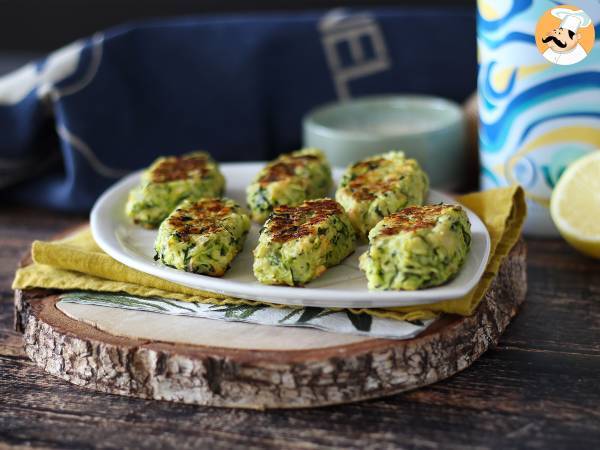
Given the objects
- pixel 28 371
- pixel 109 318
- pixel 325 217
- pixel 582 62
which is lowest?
pixel 28 371

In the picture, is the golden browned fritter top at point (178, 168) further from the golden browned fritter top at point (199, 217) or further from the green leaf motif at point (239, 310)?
the green leaf motif at point (239, 310)

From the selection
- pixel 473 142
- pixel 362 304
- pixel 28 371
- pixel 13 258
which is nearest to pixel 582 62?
pixel 473 142

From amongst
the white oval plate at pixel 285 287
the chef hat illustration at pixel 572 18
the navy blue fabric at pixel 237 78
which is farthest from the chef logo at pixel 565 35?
the navy blue fabric at pixel 237 78

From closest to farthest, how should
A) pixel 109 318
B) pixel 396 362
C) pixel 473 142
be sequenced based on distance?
pixel 396 362 < pixel 109 318 < pixel 473 142

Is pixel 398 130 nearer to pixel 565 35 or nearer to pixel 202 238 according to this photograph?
pixel 565 35

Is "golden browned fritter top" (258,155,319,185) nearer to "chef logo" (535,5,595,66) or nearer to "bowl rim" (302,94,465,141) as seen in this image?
"bowl rim" (302,94,465,141)

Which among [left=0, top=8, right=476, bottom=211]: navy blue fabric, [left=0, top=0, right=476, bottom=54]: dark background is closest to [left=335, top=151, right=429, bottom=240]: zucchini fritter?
[left=0, top=8, right=476, bottom=211]: navy blue fabric

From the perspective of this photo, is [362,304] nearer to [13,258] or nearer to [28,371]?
[28,371]
